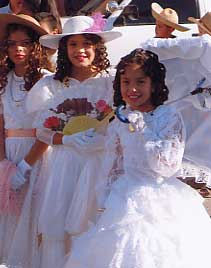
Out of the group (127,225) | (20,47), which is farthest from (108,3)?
(127,225)

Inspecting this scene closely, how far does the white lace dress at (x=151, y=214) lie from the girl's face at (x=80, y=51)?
708 mm

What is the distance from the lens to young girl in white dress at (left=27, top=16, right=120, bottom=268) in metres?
4.34

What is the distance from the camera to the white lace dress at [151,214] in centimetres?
353

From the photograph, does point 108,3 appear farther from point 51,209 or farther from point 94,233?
point 94,233

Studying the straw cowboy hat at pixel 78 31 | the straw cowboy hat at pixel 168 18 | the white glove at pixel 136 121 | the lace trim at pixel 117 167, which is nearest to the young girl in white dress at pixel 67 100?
the straw cowboy hat at pixel 78 31

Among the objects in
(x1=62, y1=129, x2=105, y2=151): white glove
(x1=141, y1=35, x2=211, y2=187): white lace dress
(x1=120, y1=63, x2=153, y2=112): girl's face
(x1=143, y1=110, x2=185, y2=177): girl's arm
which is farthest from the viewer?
(x1=62, y1=129, x2=105, y2=151): white glove

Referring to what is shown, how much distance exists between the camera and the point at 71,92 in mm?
4406

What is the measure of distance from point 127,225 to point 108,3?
3.12 meters

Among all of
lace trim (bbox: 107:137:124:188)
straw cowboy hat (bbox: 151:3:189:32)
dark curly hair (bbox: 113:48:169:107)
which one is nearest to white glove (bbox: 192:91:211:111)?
dark curly hair (bbox: 113:48:169:107)

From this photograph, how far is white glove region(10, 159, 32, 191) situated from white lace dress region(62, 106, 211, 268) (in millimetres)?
841

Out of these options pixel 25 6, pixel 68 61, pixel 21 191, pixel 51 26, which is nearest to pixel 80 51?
pixel 68 61

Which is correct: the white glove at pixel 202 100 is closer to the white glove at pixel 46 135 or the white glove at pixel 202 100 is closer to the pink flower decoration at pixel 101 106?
the pink flower decoration at pixel 101 106

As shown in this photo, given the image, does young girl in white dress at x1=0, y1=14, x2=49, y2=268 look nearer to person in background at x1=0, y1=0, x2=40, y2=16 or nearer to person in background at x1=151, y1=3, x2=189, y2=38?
person in background at x1=0, y1=0, x2=40, y2=16

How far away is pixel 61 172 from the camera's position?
14.4 feet
